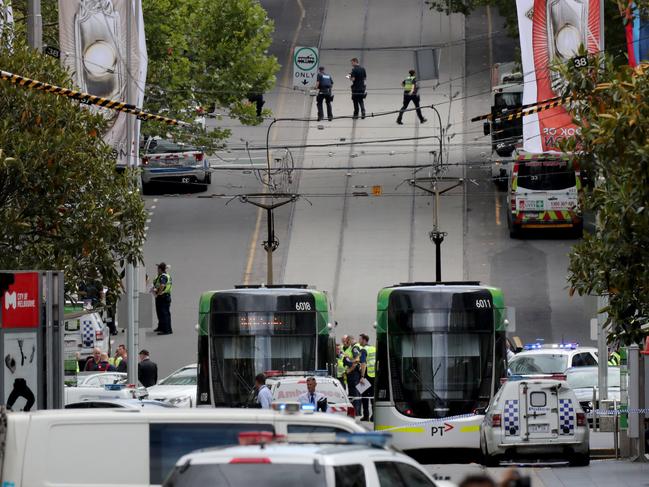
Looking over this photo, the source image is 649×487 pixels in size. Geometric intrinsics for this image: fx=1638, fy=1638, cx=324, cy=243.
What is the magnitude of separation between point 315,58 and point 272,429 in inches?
1907

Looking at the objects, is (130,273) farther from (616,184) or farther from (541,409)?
(616,184)

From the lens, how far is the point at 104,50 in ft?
102

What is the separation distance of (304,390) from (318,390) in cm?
23

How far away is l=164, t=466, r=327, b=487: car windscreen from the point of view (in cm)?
1012

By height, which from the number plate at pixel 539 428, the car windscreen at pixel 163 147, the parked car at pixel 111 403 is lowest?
the number plate at pixel 539 428

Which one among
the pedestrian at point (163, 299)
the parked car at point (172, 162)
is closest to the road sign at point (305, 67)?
the parked car at point (172, 162)

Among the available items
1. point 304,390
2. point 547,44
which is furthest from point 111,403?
point 547,44

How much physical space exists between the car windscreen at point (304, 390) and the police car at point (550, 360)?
7.59 metres

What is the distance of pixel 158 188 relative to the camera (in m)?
57.3

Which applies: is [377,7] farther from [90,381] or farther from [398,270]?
[90,381]

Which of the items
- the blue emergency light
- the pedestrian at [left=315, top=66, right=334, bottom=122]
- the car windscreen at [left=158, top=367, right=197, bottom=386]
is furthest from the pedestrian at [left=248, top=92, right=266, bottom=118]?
the blue emergency light

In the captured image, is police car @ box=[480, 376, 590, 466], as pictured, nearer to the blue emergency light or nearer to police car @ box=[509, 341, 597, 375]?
police car @ box=[509, 341, 597, 375]

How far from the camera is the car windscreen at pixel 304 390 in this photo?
87.1 ft

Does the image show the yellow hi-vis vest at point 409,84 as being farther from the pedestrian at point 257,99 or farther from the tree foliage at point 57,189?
the tree foliage at point 57,189
